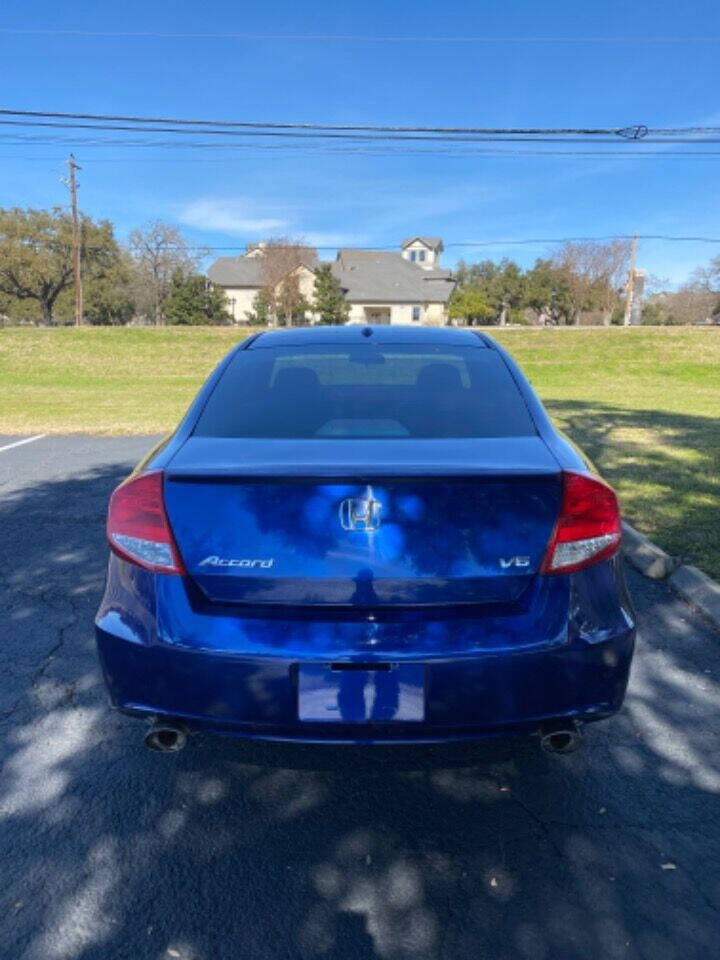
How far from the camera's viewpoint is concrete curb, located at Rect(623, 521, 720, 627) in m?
3.77

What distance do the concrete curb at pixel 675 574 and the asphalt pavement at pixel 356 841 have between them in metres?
0.79

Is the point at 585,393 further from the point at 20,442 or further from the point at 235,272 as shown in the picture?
the point at 235,272

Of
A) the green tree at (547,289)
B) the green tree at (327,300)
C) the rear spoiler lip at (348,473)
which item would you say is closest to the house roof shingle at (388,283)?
the green tree at (547,289)

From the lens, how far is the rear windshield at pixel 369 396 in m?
2.44

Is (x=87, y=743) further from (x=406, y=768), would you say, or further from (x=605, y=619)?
(x=605, y=619)

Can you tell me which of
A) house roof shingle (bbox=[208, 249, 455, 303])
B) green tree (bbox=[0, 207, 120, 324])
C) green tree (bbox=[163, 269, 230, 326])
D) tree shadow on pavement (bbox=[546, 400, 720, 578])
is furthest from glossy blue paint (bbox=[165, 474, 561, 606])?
house roof shingle (bbox=[208, 249, 455, 303])

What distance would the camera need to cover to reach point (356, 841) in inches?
82.1

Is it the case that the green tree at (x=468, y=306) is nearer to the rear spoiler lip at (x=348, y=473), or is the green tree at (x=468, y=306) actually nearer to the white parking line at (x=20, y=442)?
the white parking line at (x=20, y=442)

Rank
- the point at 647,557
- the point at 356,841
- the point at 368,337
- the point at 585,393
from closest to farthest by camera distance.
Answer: the point at 356,841 → the point at 368,337 → the point at 647,557 → the point at 585,393

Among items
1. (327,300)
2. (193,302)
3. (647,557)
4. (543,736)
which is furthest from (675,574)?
(193,302)

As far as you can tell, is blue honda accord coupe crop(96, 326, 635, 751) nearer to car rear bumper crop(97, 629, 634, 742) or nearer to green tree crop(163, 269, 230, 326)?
car rear bumper crop(97, 629, 634, 742)

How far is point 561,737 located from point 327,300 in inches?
2045

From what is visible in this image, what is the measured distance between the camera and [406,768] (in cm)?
245

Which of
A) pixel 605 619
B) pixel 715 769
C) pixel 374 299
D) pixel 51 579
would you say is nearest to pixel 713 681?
pixel 715 769
